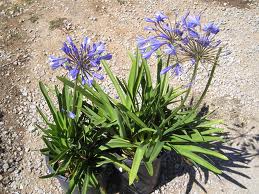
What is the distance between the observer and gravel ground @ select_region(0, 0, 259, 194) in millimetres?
4191

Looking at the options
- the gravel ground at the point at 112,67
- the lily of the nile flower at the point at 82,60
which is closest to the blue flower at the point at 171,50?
the lily of the nile flower at the point at 82,60

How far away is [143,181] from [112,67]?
7.11ft

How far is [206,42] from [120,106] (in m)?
1.05

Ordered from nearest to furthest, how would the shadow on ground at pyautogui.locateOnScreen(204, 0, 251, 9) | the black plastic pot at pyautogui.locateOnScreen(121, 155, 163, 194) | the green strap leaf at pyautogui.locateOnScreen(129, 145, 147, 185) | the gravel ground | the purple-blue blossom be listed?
the purple-blue blossom, the green strap leaf at pyautogui.locateOnScreen(129, 145, 147, 185), the black plastic pot at pyautogui.locateOnScreen(121, 155, 163, 194), the gravel ground, the shadow on ground at pyautogui.locateOnScreen(204, 0, 251, 9)

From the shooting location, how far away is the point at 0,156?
4.24 metres

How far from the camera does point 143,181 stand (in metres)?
3.77

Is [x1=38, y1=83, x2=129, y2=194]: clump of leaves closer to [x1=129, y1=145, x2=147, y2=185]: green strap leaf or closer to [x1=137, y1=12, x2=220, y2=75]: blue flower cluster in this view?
[x1=129, y1=145, x2=147, y2=185]: green strap leaf

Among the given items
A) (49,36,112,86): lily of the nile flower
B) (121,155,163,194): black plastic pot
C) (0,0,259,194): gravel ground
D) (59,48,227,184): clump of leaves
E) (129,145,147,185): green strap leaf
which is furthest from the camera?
(0,0,259,194): gravel ground

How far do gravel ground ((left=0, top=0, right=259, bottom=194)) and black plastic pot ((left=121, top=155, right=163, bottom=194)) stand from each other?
21 cm

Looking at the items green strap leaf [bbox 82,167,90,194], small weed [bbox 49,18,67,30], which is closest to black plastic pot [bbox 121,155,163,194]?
green strap leaf [bbox 82,167,90,194]

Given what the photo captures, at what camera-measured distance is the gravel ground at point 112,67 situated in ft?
13.8

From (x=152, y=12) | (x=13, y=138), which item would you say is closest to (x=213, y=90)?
(x=152, y=12)

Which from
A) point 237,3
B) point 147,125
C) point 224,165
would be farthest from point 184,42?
point 237,3

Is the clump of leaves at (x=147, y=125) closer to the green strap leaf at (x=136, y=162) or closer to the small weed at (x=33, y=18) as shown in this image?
the green strap leaf at (x=136, y=162)
